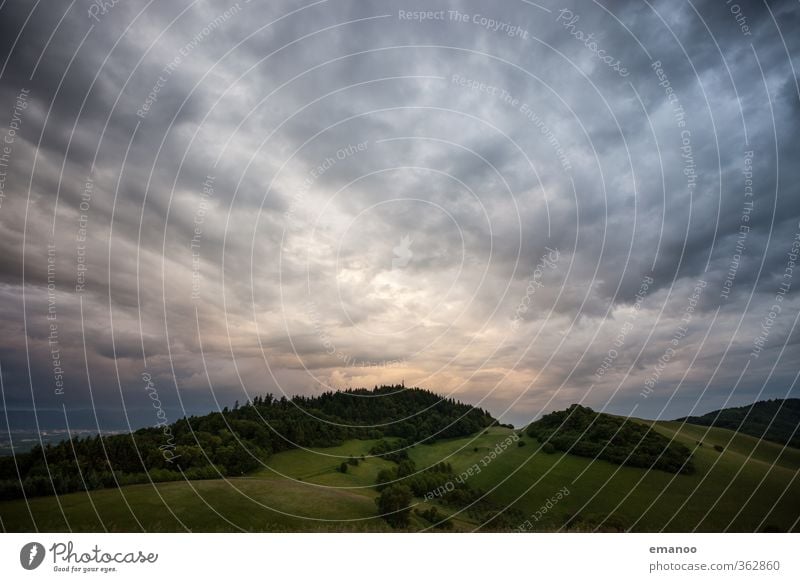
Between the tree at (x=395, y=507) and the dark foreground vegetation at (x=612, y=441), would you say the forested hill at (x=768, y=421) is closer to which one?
the dark foreground vegetation at (x=612, y=441)

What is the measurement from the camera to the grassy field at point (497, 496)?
29.3 meters

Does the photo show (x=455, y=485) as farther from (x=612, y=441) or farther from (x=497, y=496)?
(x=612, y=441)

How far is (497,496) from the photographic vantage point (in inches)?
2309

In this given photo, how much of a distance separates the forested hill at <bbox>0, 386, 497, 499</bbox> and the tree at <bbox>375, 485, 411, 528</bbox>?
12929mm

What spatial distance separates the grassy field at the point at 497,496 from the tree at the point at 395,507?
0.84 m

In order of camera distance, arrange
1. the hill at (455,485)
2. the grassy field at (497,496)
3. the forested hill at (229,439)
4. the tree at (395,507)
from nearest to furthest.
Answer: the grassy field at (497,496)
the hill at (455,485)
the tree at (395,507)
the forested hill at (229,439)

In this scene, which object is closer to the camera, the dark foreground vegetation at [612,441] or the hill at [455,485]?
the hill at [455,485]

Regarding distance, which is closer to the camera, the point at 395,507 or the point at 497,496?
the point at 395,507

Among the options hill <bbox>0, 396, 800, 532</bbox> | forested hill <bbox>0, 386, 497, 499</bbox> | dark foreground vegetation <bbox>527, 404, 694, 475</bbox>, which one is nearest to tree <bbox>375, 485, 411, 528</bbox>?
hill <bbox>0, 396, 800, 532</bbox>

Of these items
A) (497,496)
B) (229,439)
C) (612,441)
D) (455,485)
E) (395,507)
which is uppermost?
(229,439)

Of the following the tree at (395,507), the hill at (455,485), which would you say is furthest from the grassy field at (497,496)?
the tree at (395,507)

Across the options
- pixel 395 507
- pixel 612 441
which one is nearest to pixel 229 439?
pixel 395 507

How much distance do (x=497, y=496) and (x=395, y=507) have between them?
30135 mm
